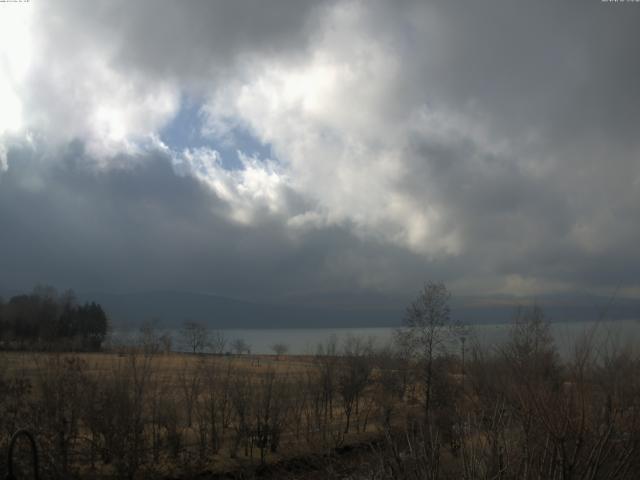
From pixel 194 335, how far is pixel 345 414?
9827 cm

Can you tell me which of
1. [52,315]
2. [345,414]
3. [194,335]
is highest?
[52,315]

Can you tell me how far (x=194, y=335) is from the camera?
13550 cm

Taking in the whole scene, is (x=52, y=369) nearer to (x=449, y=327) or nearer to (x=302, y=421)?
(x=302, y=421)

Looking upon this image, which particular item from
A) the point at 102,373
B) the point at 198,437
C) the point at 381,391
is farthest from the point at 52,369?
the point at 381,391

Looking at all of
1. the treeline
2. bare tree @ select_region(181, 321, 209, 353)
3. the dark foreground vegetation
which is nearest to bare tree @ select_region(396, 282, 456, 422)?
the dark foreground vegetation

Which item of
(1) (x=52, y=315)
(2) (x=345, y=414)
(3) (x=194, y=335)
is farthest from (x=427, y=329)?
(3) (x=194, y=335)

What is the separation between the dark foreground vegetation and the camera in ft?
26.8

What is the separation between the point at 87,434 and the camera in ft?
73.7

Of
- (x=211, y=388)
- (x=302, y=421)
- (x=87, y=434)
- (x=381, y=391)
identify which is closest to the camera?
(x=87, y=434)

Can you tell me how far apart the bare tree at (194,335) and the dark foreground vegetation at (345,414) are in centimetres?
8613

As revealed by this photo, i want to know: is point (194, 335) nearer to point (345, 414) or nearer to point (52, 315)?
point (52, 315)

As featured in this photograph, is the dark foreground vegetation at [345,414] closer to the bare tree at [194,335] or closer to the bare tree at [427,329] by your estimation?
the bare tree at [427,329]

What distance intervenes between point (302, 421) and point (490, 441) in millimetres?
30192

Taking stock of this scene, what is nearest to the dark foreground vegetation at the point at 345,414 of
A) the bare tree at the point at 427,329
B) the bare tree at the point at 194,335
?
the bare tree at the point at 427,329
